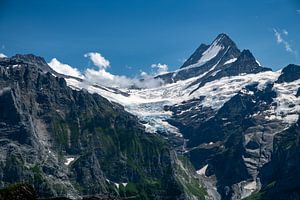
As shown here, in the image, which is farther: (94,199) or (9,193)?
(94,199)

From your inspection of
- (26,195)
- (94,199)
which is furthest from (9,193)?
(94,199)

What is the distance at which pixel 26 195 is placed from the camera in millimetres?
44406

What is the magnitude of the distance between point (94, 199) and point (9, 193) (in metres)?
10.8

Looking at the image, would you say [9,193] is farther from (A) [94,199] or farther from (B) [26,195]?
(A) [94,199]

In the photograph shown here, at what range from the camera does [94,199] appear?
54156 millimetres

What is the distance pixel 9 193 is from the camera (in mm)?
45031

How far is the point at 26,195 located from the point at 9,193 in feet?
4.95

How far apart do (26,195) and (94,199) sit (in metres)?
10.7

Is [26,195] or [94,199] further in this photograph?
[94,199]
